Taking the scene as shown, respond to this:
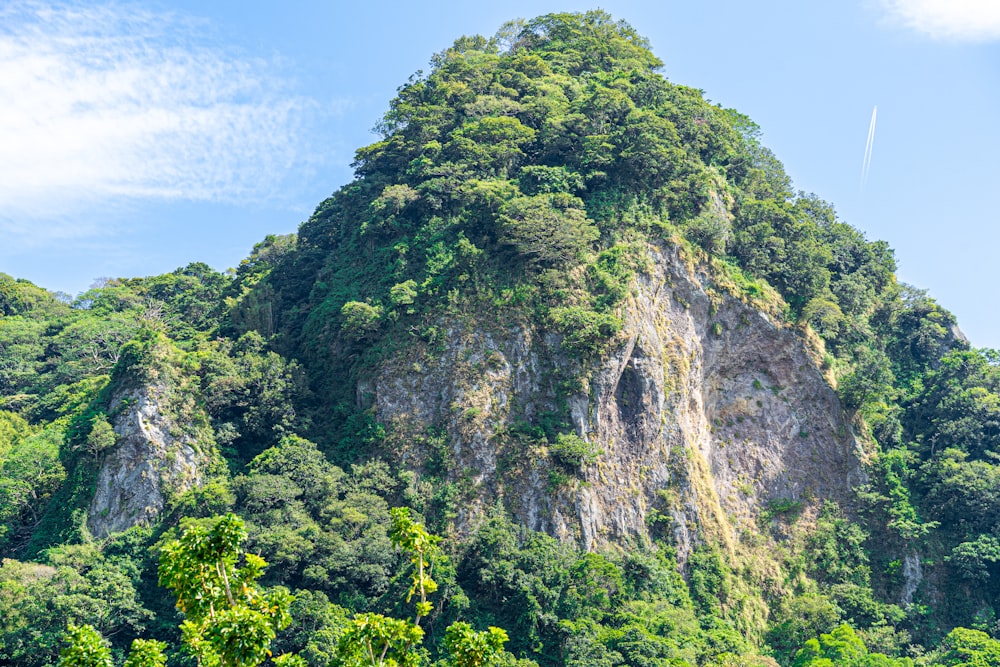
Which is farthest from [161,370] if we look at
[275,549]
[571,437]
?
[571,437]

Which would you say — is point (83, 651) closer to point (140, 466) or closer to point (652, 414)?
point (140, 466)

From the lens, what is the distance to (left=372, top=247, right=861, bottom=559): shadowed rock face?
40344 millimetres

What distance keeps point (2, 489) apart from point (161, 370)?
8747 millimetres

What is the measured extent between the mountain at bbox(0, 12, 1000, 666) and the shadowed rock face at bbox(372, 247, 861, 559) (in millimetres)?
151

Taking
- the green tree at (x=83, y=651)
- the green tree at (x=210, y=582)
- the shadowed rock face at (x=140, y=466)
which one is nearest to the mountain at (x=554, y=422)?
the shadowed rock face at (x=140, y=466)

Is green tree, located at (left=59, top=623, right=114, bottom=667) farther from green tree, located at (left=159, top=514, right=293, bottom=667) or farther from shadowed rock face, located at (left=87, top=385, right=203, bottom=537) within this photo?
shadowed rock face, located at (left=87, top=385, right=203, bottom=537)

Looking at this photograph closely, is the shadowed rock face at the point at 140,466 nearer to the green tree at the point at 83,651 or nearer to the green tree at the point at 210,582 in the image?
the green tree at the point at 210,582

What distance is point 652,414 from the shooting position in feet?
141

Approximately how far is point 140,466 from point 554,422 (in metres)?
19.9

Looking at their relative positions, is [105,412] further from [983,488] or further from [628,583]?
[983,488]

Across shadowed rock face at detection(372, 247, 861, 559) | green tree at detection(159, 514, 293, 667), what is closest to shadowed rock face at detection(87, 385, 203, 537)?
shadowed rock face at detection(372, 247, 861, 559)

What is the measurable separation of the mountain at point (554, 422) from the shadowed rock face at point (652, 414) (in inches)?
6.0

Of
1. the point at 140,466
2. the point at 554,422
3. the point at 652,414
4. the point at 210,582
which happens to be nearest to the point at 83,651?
the point at 210,582

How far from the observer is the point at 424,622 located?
118 ft
